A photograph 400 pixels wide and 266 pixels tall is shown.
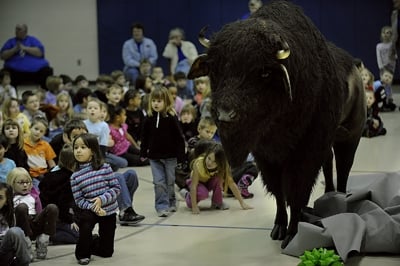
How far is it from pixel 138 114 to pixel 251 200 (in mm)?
3654

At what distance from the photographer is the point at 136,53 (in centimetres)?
1766

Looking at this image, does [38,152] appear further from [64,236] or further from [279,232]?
[279,232]

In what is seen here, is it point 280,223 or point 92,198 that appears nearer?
point 92,198

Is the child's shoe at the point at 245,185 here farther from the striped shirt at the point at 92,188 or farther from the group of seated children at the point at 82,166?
the striped shirt at the point at 92,188

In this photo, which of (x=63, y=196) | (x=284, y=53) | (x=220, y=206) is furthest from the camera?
(x=220, y=206)

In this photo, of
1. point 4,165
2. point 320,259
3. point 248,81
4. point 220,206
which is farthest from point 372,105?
point 320,259

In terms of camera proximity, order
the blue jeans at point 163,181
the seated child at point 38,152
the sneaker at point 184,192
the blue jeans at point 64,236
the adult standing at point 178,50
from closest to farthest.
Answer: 1. the blue jeans at point 64,236
2. the blue jeans at point 163,181
3. the sneaker at point 184,192
4. the seated child at point 38,152
5. the adult standing at point 178,50

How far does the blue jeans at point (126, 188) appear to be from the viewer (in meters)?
7.50

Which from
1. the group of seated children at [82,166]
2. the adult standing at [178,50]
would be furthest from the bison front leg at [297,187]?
the adult standing at [178,50]

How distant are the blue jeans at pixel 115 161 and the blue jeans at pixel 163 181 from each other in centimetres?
227

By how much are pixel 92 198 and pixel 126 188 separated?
4.32 feet

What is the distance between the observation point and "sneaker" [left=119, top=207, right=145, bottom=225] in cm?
746

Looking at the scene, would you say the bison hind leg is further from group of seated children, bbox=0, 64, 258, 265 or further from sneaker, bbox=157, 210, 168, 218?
sneaker, bbox=157, 210, 168, 218

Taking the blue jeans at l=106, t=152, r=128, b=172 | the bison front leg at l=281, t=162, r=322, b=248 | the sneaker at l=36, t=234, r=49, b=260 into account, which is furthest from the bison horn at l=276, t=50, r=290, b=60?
the blue jeans at l=106, t=152, r=128, b=172
